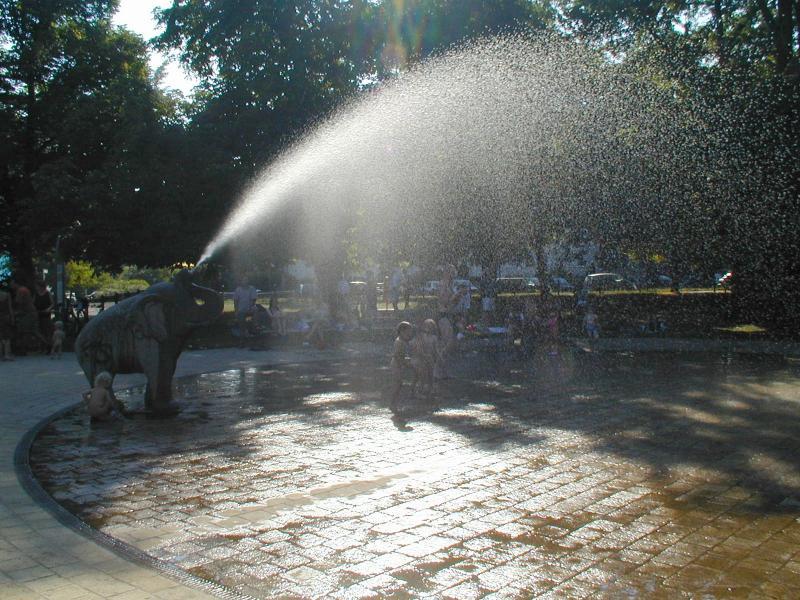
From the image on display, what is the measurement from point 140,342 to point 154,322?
33 cm

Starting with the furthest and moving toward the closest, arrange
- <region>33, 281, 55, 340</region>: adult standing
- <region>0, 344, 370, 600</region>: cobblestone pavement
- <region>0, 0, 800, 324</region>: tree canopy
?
1. <region>0, 0, 800, 324</region>: tree canopy
2. <region>33, 281, 55, 340</region>: adult standing
3. <region>0, 344, 370, 600</region>: cobblestone pavement

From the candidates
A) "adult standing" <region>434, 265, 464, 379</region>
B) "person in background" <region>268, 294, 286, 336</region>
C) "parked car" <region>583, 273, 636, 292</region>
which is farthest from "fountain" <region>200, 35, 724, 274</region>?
"parked car" <region>583, 273, 636, 292</region>

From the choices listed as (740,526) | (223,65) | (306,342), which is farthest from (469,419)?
(223,65)

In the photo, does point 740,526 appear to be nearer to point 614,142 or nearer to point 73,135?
point 614,142

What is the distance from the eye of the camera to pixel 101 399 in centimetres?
982

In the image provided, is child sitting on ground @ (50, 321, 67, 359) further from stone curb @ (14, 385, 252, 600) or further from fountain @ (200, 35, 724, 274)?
stone curb @ (14, 385, 252, 600)

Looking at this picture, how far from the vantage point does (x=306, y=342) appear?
71.1 ft

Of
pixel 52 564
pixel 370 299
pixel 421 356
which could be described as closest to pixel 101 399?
pixel 421 356

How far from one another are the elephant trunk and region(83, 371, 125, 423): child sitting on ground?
1503 millimetres

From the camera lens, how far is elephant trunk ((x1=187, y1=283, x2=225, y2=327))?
10945mm

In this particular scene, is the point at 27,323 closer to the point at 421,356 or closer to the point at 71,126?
the point at 71,126

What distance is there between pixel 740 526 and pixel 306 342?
1687 centimetres

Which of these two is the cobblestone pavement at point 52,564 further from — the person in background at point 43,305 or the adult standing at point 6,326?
the person in background at point 43,305

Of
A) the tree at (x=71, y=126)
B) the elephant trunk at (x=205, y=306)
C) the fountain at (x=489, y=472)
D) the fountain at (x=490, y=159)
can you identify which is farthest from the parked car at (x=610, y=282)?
the elephant trunk at (x=205, y=306)
